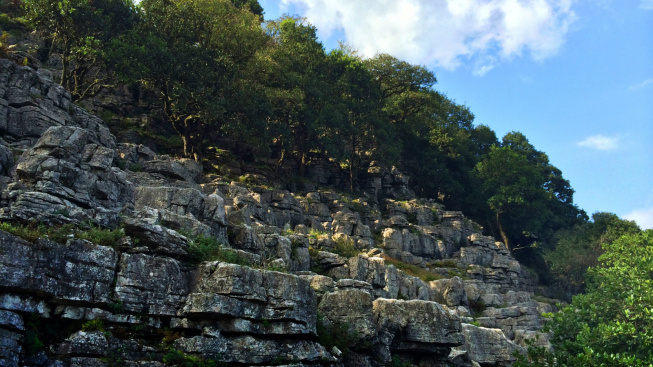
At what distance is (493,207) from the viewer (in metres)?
72.7

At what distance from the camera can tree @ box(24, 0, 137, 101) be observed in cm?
4334

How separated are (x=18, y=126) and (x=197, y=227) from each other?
14241 millimetres

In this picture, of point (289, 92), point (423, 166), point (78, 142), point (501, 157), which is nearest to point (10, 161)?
point (78, 142)

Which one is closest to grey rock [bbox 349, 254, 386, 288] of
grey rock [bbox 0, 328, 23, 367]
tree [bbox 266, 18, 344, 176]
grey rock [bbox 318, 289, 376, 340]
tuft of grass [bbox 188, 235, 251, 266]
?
grey rock [bbox 318, 289, 376, 340]

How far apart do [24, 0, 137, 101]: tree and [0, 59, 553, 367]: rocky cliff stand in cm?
1006

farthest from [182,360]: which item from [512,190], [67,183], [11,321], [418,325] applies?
[512,190]

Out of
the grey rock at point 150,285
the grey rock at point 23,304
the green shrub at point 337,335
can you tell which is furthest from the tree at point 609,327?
the grey rock at point 23,304

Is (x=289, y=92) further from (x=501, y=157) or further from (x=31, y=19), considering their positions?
(x=501, y=157)

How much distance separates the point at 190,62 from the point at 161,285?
32227 mm

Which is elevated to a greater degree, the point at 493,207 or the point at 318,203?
the point at 493,207

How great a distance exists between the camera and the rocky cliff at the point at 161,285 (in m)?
15.9

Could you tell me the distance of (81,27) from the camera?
45375 mm

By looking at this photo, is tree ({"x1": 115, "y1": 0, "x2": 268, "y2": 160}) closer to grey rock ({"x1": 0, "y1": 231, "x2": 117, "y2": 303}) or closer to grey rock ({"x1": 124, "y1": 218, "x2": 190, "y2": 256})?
grey rock ({"x1": 124, "y1": 218, "x2": 190, "y2": 256})

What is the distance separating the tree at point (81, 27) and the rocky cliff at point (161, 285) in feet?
33.0
